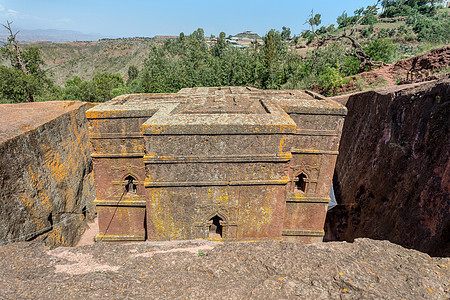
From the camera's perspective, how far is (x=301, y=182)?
8.59 m

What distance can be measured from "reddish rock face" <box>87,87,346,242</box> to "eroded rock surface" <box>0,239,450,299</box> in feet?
5.40

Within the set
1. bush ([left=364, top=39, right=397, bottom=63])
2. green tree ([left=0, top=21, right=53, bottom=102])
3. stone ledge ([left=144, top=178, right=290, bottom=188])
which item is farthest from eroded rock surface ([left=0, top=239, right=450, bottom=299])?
green tree ([left=0, top=21, right=53, bottom=102])

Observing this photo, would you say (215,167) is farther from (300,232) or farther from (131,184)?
(300,232)

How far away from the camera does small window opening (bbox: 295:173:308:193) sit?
836cm

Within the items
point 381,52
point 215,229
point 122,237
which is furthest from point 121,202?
point 381,52

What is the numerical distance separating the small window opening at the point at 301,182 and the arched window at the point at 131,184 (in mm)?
5627

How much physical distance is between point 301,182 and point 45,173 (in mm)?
9061

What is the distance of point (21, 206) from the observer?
7121 millimetres

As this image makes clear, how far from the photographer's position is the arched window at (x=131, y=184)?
8400mm

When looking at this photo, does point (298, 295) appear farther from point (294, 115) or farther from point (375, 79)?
point (375, 79)

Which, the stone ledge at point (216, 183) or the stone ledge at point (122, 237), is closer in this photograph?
the stone ledge at point (216, 183)

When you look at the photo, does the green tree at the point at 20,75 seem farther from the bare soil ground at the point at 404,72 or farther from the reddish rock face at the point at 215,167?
the bare soil ground at the point at 404,72

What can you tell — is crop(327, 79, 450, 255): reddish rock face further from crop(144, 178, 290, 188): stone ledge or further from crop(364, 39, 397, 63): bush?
crop(364, 39, 397, 63): bush

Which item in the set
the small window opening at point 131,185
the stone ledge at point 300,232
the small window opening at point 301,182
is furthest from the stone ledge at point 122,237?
the small window opening at point 301,182
